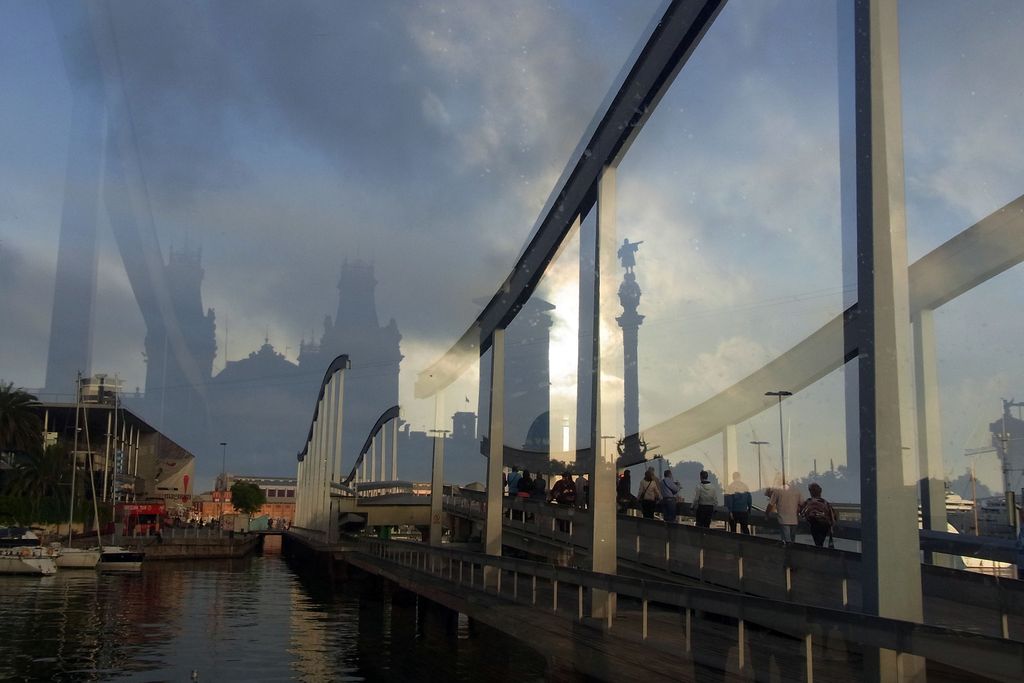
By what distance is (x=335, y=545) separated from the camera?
144 ft

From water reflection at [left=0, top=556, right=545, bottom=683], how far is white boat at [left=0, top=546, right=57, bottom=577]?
5.32 metres

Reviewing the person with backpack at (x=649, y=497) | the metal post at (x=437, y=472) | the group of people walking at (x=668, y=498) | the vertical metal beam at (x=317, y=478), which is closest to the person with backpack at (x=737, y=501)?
the group of people walking at (x=668, y=498)

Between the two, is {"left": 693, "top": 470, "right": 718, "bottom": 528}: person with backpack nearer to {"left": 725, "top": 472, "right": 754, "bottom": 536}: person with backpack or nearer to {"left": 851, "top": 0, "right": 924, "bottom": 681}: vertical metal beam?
{"left": 725, "top": 472, "right": 754, "bottom": 536}: person with backpack

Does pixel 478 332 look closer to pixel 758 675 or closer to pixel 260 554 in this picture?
pixel 758 675

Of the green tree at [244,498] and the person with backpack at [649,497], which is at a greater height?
the person with backpack at [649,497]

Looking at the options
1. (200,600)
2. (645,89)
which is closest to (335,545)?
(200,600)

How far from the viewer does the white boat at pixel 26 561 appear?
146 ft

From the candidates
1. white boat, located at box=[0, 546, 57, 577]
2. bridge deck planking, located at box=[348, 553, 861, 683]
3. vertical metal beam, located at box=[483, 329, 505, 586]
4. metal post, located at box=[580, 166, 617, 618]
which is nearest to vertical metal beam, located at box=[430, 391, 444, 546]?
vertical metal beam, located at box=[483, 329, 505, 586]

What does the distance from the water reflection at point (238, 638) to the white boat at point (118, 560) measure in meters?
9.67

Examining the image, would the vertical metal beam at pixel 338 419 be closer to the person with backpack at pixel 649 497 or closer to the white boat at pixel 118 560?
the white boat at pixel 118 560

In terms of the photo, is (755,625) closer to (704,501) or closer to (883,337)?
(883,337)

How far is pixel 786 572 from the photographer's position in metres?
10.2

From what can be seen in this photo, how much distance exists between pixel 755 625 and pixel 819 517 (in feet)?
14.2

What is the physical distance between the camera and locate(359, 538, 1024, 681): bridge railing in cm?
549
